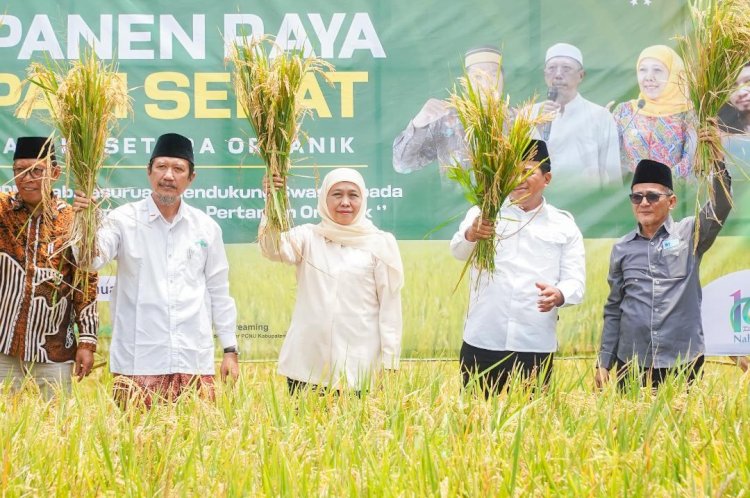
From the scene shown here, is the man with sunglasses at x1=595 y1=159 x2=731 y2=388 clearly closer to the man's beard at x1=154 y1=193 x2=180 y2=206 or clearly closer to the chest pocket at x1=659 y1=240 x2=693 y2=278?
the chest pocket at x1=659 y1=240 x2=693 y2=278

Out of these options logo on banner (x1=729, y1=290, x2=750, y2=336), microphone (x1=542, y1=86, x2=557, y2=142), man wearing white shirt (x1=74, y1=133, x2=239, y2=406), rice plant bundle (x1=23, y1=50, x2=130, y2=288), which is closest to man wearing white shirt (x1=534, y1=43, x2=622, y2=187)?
microphone (x1=542, y1=86, x2=557, y2=142)

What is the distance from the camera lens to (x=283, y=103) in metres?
3.38

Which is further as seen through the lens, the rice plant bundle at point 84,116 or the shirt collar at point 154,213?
the shirt collar at point 154,213

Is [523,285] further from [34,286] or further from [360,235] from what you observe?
[34,286]

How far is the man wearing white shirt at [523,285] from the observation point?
156 inches

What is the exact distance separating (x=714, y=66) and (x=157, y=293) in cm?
229

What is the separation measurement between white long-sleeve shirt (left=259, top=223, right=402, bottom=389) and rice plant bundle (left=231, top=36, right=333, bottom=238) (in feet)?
→ 1.21

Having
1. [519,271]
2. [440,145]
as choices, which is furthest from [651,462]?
[440,145]

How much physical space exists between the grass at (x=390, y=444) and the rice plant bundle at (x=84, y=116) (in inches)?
26.7

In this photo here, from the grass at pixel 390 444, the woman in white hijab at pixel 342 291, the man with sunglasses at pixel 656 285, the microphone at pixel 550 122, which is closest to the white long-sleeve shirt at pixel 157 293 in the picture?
the woman in white hijab at pixel 342 291

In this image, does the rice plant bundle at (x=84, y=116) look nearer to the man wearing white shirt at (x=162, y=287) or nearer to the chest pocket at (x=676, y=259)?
the man wearing white shirt at (x=162, y=287)

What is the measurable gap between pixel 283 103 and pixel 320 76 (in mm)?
1766

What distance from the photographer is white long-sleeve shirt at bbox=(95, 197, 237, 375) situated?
145 inches

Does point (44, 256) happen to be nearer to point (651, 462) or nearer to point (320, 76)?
point (320, 76)
